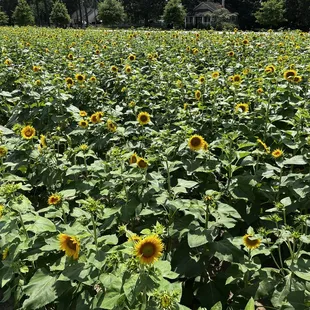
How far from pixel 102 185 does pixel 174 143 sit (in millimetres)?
681

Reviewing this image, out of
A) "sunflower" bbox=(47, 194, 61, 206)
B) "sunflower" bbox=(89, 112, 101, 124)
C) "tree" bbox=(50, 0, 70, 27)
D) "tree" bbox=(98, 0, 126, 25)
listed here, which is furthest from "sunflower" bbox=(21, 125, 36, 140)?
"tree" bbox=(50, 0, 70, 27)

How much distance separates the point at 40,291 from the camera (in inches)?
69.7

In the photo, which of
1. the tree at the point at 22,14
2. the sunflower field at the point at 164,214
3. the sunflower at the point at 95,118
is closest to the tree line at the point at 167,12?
the tree at the point at 22,14

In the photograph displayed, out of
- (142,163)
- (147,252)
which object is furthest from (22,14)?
(147,252)

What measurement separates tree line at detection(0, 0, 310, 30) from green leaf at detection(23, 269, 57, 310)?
29.5 metres

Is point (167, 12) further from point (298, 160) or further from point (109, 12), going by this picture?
point (298, 160)

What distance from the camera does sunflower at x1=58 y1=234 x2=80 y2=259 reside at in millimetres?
1659

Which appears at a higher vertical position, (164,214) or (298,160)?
(298,160)

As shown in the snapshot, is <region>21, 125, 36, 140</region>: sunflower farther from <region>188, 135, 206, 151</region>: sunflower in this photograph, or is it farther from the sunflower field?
<region>188, 135, 206, 151</region>: sunflower

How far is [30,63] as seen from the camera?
6.05m

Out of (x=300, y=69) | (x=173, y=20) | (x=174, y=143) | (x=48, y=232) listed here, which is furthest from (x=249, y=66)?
(x=173, y=20)

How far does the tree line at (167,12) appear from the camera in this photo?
2926 centimetres

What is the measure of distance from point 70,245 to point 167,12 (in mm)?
31984

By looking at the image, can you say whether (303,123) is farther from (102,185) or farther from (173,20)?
(173,20)
